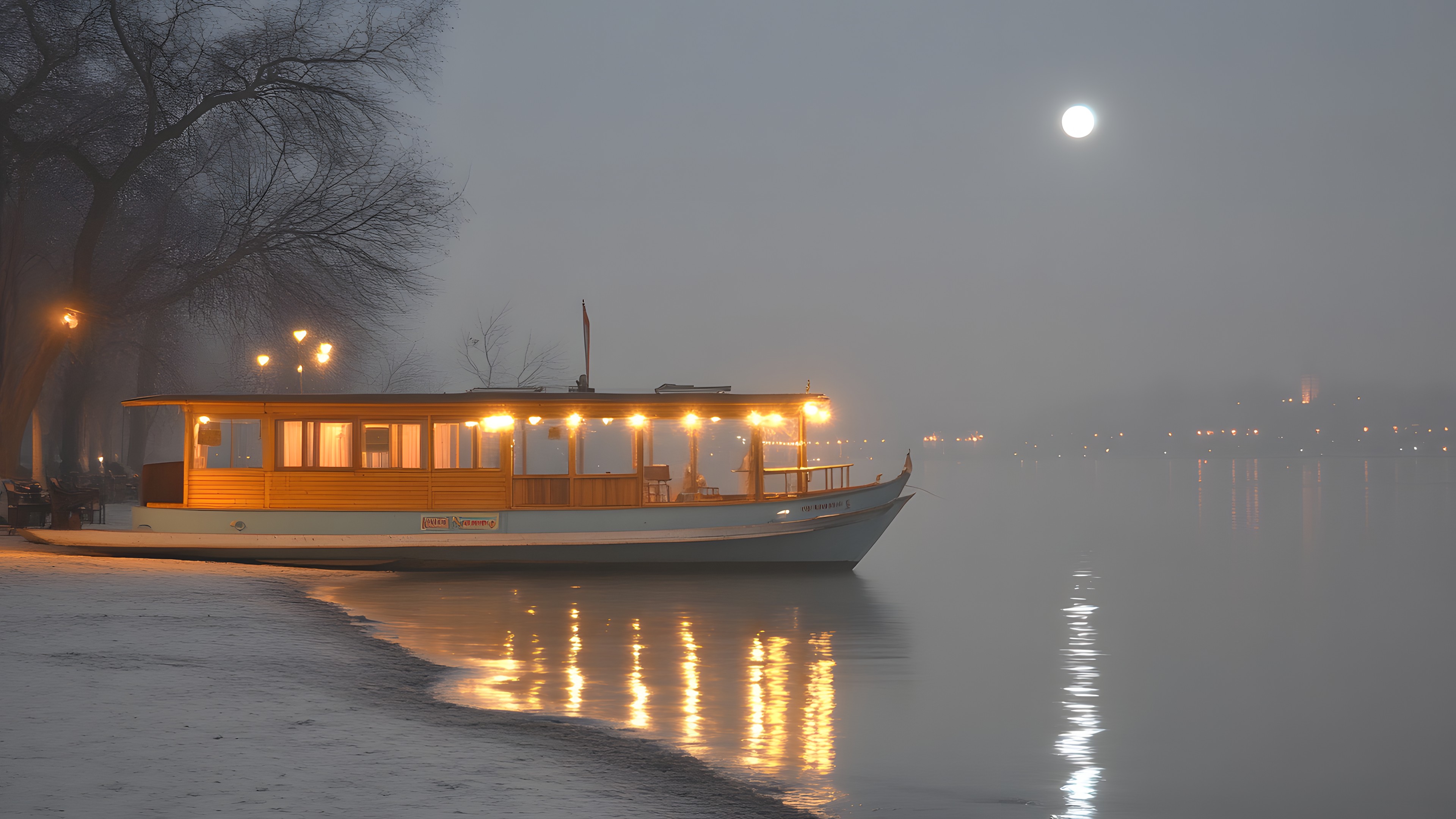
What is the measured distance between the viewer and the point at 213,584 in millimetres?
17812

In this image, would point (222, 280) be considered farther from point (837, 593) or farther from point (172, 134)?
point (837, 593)

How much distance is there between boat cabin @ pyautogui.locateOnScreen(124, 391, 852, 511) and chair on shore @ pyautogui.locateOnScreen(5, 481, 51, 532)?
3.12 metres

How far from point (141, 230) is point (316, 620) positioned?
2072 centimetres

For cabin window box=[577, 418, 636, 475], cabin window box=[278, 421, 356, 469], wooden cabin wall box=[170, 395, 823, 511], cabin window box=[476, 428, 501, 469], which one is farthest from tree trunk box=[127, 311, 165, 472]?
cabin window box=[577, 418, 636, 475]

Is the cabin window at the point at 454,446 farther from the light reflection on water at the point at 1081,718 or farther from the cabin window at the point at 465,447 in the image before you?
the light reflection on water at the point at 1081,718

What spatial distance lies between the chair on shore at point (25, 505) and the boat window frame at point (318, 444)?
608 centimetres

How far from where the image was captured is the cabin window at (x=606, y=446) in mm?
22672

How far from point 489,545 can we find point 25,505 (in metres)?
10.5

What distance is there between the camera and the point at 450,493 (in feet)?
Answer: 72.5

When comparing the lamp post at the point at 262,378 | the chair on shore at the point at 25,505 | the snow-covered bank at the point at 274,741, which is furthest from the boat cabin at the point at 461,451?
the lamp post at the point at 262,378

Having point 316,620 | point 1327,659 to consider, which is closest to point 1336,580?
point 1327,659

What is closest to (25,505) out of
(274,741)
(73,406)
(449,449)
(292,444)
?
(292,444)

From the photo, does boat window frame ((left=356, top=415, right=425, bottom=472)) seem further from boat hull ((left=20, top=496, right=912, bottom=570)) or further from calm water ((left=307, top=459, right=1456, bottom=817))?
calm water ((left=307, top=459, right=1456, bottom=817))

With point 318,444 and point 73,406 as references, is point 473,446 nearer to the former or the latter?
point 318,444
